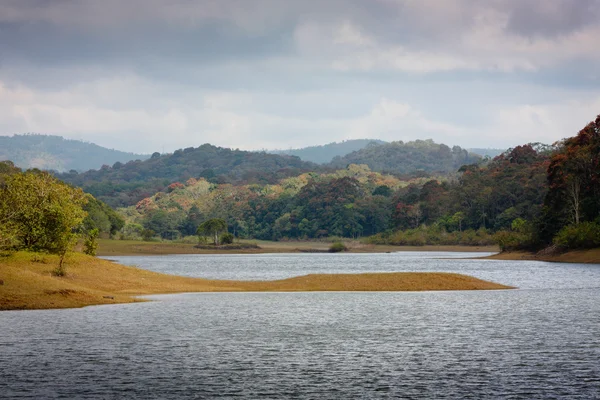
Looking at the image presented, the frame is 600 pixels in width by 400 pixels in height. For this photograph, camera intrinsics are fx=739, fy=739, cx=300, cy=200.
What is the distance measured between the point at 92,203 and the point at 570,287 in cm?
13085

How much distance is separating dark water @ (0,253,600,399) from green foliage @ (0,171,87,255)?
46.4 feet

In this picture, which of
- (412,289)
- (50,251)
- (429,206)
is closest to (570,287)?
(412,289)

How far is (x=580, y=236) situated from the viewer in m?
100

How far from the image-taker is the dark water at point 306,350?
21.3 meters

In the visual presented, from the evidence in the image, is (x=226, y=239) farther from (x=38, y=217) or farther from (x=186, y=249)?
(x=38, y=217)

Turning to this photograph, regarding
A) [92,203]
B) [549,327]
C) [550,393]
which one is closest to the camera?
[550,393]

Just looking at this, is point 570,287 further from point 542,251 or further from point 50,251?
point 542,251

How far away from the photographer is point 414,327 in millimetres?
34438

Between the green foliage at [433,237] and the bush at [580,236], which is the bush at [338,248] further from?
the bush at [580,236]

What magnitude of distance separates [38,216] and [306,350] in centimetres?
3513

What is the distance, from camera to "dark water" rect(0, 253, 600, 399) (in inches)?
838

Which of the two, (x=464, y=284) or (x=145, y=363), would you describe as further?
(x=464, y=284)

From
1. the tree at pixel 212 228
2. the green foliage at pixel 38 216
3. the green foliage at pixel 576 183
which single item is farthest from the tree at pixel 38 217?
the tree at pixel 212 228

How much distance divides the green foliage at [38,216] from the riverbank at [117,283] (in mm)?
1636
